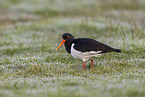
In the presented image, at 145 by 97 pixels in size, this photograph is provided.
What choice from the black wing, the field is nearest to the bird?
the black wing

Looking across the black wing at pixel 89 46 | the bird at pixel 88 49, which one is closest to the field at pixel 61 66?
the bird at pixel 88 49

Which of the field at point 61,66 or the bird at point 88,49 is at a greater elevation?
the bird at point 88,49

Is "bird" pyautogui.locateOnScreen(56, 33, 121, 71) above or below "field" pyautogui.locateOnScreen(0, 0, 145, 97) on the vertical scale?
above

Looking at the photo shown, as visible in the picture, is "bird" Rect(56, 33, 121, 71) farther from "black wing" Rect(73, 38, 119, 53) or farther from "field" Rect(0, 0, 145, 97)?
"field" Rect(0, 0, 145, 97)

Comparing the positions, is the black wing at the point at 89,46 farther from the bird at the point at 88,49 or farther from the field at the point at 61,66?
the field at the point at 61,66

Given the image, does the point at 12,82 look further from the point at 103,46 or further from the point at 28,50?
the point at 28,50

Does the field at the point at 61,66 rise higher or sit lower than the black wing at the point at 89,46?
lower

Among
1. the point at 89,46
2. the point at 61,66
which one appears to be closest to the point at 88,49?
the point at 89,46

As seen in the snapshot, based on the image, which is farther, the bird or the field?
the bird

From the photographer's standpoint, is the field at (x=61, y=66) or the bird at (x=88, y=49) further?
the bird at (x=88, y=49)

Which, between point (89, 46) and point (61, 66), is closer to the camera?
point (89, 46)

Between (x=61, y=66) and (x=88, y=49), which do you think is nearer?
(x=88, y=49)

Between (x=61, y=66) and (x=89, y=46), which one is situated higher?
(x=89, y=46)

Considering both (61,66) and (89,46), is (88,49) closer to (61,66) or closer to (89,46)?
(89,46)
